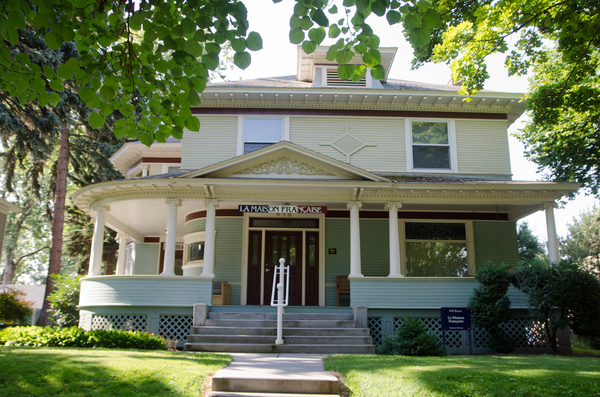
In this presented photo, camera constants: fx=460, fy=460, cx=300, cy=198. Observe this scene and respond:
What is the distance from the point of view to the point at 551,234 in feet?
40.4

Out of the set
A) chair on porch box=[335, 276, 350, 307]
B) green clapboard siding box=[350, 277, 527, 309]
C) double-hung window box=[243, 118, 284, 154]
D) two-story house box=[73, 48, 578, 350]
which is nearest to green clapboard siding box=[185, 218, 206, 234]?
two-story house box=[73, 48, 578, 350]

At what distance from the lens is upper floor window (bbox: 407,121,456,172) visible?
579 inches

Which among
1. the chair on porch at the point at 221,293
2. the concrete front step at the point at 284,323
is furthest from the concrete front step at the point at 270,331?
the chair on porch at the point at 221,293

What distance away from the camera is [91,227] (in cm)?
2478

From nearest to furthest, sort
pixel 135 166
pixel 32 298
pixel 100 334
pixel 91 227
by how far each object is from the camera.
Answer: pixel 100 334
pixel 135 166
pixel 91 227
pixel 32 298

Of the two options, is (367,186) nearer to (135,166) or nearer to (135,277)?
(135,277)

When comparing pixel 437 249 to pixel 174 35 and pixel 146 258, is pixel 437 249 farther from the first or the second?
pixel 174 35

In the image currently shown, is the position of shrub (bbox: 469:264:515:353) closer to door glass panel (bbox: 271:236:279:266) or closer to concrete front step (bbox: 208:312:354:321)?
concrete front step (bbox: 208:312:354:321)

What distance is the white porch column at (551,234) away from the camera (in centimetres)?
1199

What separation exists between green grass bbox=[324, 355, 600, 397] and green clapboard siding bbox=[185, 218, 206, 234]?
8.51 m

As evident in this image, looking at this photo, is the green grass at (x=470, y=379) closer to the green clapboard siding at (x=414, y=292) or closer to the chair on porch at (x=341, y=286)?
the green clapboard siding at (x=414, y=292)

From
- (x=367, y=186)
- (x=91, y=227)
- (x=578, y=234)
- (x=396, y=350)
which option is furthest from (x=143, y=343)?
(x=578, y=234)

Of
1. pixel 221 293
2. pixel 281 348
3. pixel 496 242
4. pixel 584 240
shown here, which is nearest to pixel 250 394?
pixel 281 348

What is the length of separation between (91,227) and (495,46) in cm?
2191
